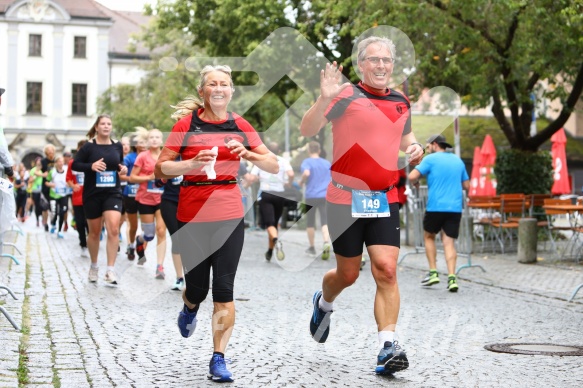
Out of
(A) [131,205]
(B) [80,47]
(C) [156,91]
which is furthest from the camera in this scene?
(B) [80,47]

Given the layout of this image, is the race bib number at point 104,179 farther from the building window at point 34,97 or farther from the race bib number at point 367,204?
the building window at point 34,97

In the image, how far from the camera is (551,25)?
57.4 feet

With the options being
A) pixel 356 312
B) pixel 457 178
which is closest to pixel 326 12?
pixel 457 178

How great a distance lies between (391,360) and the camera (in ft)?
20.1

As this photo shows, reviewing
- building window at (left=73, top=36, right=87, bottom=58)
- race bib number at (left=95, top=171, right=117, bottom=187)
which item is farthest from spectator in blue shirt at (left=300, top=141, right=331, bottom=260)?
building window at (left=73, top=36, right=87, bottom=58)

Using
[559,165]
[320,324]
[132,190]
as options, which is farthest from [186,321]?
[559,165]

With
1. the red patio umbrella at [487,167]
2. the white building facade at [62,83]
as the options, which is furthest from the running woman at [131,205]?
the white building facade at [62,83]

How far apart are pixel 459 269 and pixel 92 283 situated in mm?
5143

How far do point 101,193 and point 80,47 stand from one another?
174 feet

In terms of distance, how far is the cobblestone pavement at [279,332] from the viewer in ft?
20.4

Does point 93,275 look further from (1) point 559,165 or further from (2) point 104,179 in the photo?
(1) point 559,165

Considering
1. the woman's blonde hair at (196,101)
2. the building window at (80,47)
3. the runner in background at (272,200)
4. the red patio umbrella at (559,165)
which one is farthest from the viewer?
the building window at (80,47)

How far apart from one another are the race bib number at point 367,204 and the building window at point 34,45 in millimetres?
50736

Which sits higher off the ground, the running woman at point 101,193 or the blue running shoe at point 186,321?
the running woman at point 101,193
